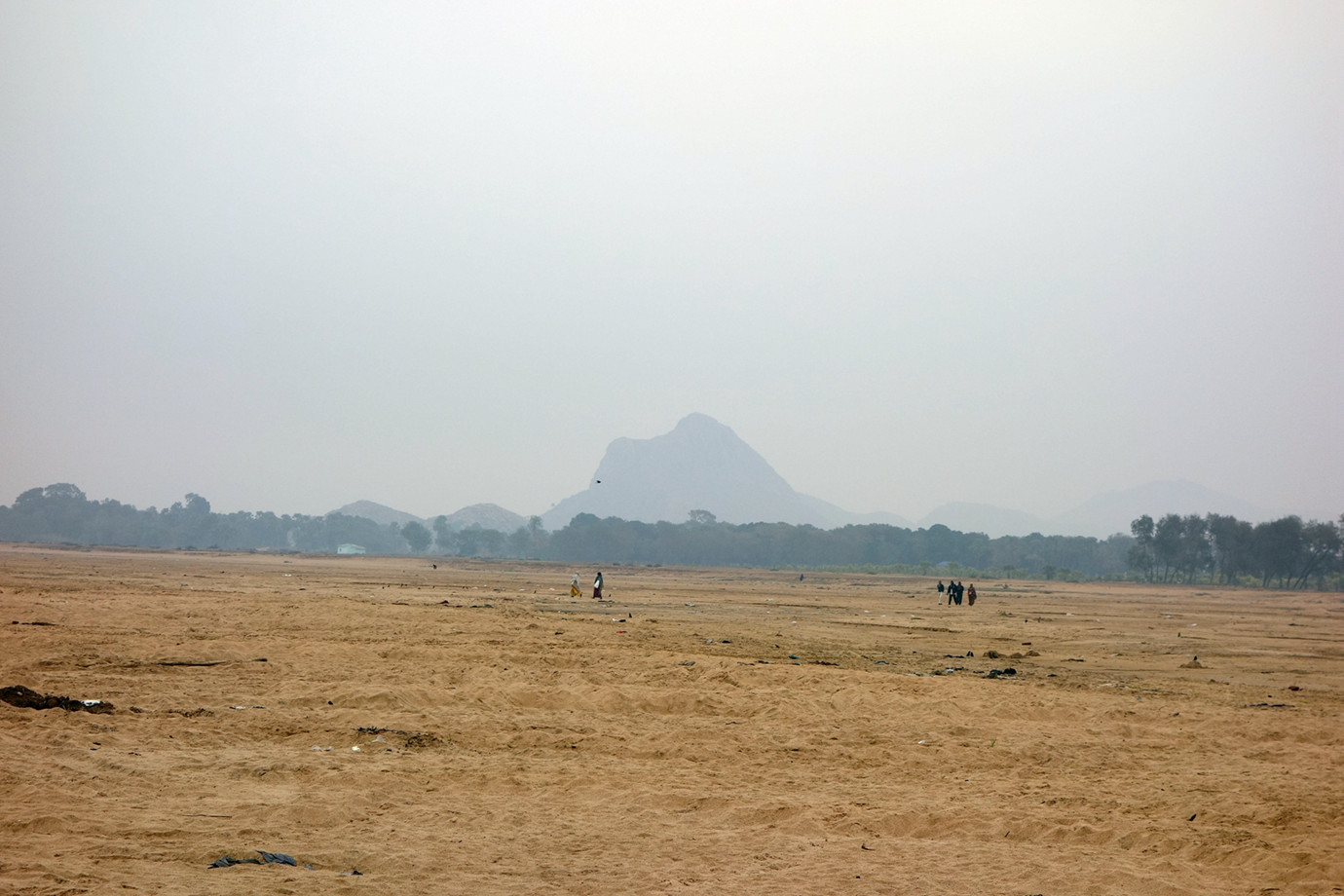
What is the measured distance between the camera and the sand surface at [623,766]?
7.38m

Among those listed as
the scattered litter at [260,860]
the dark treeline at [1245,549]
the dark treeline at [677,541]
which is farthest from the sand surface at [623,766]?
the dark treeline at [677,541]

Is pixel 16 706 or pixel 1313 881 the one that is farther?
pixel 16 706

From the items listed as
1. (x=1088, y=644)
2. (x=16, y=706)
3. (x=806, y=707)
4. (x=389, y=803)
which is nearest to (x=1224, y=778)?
(x=806, y=707)

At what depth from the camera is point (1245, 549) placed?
10419 centimetres

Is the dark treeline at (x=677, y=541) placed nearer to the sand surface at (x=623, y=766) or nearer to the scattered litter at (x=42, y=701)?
the sand surface at (x=623, y=766)

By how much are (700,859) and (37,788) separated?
18.8 ft

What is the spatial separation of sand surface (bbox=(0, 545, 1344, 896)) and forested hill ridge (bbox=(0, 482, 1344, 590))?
90022 mm

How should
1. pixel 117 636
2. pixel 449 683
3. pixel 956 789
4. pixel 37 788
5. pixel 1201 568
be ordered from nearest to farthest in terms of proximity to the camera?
pixel 37 788
pixel 956 789
pixel 449 683
pixel 117 636
pixel 1201 568

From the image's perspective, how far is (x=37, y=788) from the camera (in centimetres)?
791

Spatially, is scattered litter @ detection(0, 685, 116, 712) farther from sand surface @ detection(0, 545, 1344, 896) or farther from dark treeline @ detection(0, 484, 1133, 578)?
dark treeline @ detection(0, 484, 1133, 578)

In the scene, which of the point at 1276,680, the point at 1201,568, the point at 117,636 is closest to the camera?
the point at 117,636

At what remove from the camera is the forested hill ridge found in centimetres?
10338

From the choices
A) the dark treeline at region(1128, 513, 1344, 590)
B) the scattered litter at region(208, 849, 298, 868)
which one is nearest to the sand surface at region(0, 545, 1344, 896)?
the scattered litter at region(208, 849, 298, 868)

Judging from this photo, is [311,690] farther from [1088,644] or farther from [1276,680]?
[1088,644]
